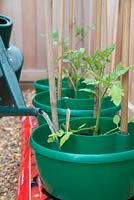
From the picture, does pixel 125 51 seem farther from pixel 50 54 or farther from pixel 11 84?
pixel 11 84

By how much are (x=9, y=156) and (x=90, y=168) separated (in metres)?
0.82

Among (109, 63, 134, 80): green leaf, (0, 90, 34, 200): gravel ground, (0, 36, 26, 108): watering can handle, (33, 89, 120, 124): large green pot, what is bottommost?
(0, 90, 34, 200): gravel ground

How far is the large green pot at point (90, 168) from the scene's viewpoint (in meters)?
0.87

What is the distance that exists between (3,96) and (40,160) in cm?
27

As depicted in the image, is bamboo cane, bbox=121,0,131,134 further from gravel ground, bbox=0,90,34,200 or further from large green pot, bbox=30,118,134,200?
gravel ground, bbox=0,90,34,200

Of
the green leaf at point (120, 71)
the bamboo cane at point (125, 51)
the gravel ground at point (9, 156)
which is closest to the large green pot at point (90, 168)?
the bamboo cane at point (125, 51)

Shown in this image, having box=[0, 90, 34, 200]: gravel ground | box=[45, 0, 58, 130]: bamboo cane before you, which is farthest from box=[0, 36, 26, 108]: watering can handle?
box=[0, 90, 34, 200]: gravel ground

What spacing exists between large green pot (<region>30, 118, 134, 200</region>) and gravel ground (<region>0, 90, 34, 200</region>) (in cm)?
38

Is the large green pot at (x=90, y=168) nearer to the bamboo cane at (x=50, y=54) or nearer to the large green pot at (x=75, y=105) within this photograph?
the bamboo cane at (x=50, y=54)

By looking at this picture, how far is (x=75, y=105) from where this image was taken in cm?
135

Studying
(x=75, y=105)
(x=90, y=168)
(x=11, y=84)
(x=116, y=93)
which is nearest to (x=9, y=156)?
(x=75, y=105)

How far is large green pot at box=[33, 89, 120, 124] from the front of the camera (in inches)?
49.1

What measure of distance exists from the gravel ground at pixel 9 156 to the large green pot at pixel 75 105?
0.86 ft

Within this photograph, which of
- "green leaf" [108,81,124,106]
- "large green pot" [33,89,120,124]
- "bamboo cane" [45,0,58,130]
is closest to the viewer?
"green leaf" [108,81,124,106]
